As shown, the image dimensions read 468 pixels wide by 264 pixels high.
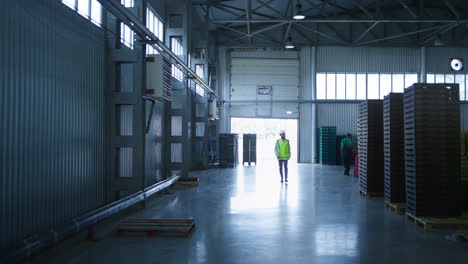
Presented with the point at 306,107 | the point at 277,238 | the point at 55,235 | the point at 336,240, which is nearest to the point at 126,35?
the point at 55,235

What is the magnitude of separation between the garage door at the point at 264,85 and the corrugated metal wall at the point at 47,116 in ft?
56.8

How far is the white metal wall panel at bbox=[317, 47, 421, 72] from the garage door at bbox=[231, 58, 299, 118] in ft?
6.76

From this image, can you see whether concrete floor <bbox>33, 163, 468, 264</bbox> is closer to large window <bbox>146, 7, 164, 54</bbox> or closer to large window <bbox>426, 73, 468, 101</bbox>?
large window <bbox>146, 7, 164, 54</bbox>

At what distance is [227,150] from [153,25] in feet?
30.7

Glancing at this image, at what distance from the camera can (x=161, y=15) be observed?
1323 centimetres

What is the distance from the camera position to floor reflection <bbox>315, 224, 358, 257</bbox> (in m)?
5.15

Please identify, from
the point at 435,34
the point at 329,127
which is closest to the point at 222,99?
the point at 329,127

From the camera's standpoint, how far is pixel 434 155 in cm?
700

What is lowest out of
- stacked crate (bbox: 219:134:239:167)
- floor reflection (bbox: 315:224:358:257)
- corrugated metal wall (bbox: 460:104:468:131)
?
floor reflection (bbox: 315:224:358:257)

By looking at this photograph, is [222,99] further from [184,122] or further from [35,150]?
[35,150]

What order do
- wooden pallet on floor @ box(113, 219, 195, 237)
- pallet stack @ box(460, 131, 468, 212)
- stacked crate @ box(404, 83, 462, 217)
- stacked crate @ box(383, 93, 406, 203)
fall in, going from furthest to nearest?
stacked crate @ box(383, 93, 406, 203) < pallet stack @ box(460, 131, 468, 212) < stacked crate @ box(404, 83, 462, 217) < wooden pallet on floor @ box(113, 219, 195, 237)

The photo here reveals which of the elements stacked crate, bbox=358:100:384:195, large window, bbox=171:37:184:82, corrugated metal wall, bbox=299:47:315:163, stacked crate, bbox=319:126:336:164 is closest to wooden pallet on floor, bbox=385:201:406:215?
stacked crate, bbox=358:100:384:195

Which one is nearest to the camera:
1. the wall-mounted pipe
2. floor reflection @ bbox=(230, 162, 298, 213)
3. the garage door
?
the wall-mounted pipe

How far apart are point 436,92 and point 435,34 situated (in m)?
18.8
